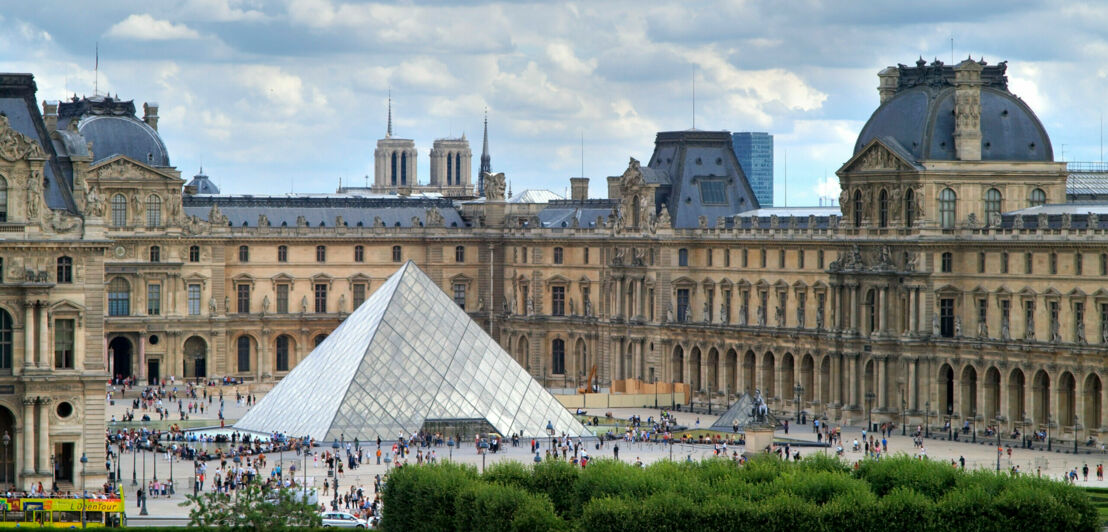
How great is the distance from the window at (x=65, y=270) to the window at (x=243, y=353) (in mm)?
55799

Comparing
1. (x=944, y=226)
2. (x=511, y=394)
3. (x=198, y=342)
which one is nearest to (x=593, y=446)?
(x=511, y=394)

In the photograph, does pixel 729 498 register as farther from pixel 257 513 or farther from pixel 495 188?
pixel 495 188

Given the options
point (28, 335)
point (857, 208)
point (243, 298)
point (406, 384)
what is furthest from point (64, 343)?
point (243, 298)

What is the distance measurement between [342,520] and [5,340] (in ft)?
47.0

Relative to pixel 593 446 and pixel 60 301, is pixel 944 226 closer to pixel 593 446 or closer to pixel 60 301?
pixel 593 446

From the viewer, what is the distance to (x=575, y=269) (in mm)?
140000

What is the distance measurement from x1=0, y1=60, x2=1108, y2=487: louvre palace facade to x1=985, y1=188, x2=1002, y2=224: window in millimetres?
260

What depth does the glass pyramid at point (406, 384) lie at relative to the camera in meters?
105

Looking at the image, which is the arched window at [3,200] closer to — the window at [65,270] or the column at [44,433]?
the window at [65,270]

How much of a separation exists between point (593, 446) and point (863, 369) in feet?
52.0

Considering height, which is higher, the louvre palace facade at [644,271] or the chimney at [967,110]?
the chimney at [967,110]

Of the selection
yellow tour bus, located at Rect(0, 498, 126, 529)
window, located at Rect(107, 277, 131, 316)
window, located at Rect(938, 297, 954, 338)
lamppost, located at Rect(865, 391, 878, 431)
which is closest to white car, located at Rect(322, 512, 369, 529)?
yellow tour bus, located at Rect(0, 498, 126, 529)

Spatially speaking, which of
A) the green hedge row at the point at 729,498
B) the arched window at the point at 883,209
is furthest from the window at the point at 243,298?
the green hedge row at the point at 729,498

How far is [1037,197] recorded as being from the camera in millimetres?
112812
